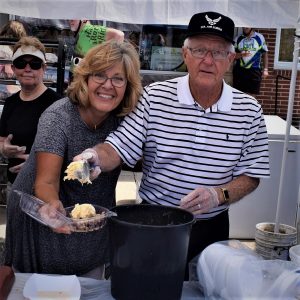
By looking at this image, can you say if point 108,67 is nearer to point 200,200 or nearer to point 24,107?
point 200,200

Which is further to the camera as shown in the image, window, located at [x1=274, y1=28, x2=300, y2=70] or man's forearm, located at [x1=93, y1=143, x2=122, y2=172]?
window, located at [x1=274, y1=28, x2=300, y2=70]

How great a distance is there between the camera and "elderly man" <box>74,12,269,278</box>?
213cm

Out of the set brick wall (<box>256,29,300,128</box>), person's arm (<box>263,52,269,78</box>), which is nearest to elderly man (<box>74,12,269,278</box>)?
person's arm (<box>263,52,269,78</box>)

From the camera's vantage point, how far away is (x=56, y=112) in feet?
6.86

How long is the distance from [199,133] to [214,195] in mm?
292

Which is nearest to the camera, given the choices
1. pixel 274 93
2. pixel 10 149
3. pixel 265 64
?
pixel 10 149

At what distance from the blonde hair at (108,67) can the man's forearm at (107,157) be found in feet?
0.59

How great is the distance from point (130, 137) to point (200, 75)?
42 cm

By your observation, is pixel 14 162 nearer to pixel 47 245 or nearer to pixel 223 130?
pixel 47 245

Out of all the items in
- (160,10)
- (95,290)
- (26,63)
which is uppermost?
(160,10)

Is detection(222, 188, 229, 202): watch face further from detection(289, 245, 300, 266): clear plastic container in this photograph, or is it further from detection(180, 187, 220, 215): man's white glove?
detection(289, 245, 300, 266): clear plastic container

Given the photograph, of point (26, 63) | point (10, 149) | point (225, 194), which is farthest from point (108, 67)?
point (26, 63)

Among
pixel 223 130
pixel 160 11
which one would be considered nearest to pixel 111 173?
pixel 223 130

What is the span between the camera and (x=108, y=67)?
2.03m
